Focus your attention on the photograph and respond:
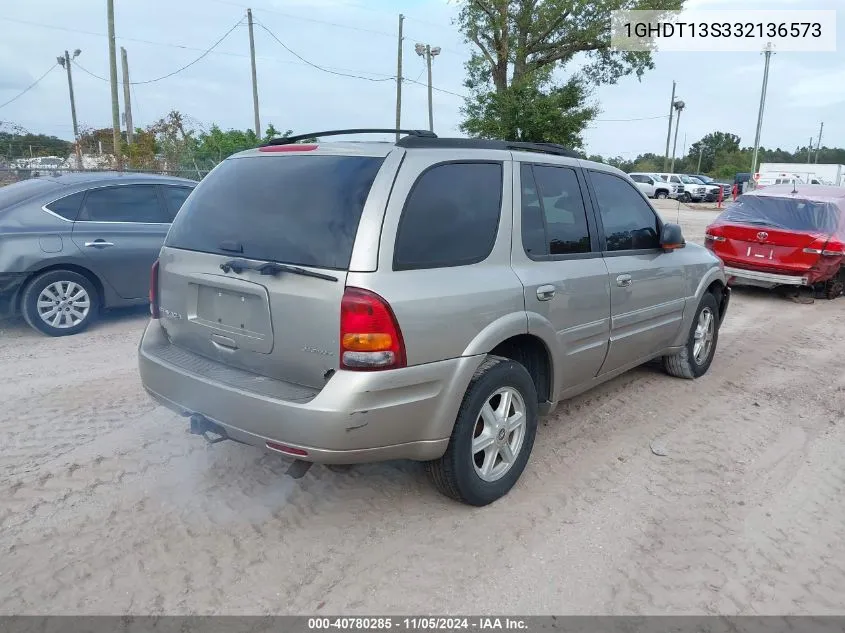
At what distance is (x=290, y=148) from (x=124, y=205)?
4109mm

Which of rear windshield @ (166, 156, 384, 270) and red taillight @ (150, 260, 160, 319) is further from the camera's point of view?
red taillight @ (150, 260, 160, 319)

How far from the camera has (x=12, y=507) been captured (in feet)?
10.2

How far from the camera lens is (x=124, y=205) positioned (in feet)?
21.5

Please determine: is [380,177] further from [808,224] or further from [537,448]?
[808,224]

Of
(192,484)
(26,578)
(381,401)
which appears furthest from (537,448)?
(26,578)

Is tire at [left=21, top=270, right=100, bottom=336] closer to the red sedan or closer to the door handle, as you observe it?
the door handle

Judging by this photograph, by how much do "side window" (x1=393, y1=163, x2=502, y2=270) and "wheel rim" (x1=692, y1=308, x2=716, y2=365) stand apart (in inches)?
114

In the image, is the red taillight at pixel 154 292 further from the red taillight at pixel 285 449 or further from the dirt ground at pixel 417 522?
the red taillight at pixel 285 449

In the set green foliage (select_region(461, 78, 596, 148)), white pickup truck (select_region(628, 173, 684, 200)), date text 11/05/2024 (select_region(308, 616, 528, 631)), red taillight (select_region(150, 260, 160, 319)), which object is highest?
green foliage (select_region(461, 78, 596, 148))

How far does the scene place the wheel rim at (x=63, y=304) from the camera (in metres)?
6.03

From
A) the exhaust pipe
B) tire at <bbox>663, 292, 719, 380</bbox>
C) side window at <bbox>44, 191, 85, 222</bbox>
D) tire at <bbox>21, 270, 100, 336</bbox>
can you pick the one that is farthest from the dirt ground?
side window at <bbox>44, 191, 85, 222</bbox>

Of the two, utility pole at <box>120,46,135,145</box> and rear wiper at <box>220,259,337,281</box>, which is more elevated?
utility pole at <box>120,46,135,145</box>

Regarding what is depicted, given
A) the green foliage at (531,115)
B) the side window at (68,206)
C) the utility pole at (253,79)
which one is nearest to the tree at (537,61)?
the green foliage at (531,115)

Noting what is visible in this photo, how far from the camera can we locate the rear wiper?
8.98ft
